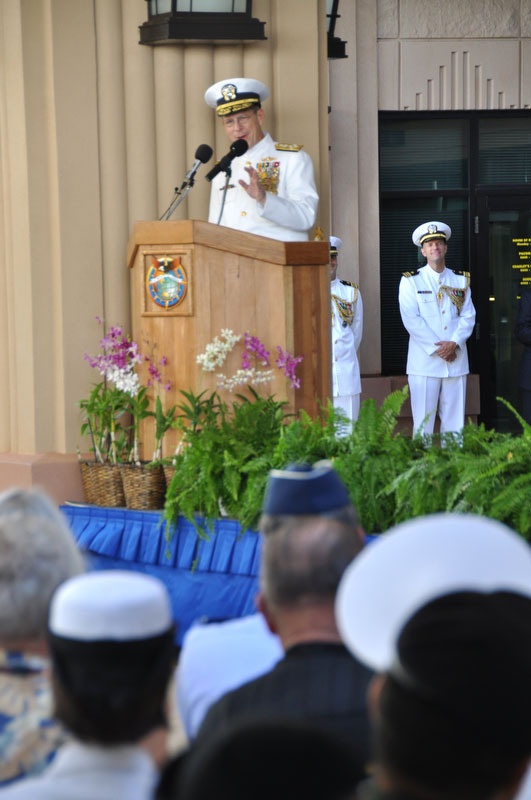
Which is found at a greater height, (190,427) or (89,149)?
(89,149)

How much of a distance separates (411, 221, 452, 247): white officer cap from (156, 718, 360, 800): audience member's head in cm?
878

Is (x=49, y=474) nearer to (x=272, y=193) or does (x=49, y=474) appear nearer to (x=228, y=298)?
(x=228, y=298)

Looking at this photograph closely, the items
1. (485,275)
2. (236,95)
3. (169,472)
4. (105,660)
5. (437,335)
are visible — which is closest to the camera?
(105,660)

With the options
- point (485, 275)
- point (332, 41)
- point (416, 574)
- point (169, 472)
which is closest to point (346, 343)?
point (485, 275)

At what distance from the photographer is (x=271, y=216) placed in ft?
19.6

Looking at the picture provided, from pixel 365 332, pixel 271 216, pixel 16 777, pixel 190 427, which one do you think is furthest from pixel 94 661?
pixel 365 332

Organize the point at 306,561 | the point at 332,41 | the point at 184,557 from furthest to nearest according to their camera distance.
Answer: the point at 332,41, the point at 184,557, the point at 306,561

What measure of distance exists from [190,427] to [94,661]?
3954 millimetres

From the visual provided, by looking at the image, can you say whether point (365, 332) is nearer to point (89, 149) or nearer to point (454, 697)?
point (89, 149)

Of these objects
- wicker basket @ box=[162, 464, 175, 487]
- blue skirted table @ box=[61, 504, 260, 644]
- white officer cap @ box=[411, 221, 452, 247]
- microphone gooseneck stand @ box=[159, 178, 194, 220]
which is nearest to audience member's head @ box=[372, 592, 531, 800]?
blue skirted table @ box=[61, 504, 260, 644]

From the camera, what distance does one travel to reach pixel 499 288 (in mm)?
10719

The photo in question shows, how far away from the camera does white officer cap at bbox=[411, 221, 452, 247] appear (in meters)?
9.66

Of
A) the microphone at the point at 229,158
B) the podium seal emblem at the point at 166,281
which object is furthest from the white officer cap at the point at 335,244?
the podium seal emblem at the point at 166,281

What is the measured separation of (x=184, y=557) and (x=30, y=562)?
9.25 feet
